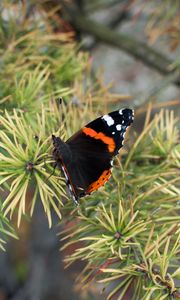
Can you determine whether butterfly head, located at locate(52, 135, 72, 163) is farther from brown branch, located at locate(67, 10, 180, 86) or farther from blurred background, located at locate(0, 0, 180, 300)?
brown branch, located at locate(67, 10, 180, 86)

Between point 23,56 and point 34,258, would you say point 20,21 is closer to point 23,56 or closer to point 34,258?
point 23,56

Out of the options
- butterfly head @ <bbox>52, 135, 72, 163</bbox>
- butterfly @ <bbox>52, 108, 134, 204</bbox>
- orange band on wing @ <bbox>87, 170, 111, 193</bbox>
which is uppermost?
butterfly head @ <bbox>52, 135, 72, 163</bbox>

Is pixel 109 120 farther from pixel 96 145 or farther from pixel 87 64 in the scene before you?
pixel 87 64

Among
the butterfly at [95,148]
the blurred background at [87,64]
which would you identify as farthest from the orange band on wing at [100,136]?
the blurred background at [87,64]

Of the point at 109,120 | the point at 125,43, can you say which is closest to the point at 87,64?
the point at 109,120

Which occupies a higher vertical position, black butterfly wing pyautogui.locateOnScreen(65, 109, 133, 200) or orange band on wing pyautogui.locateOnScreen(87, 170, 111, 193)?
black butterfly wing pyautogui.locateOnScreen(65, 109, 133, 200)

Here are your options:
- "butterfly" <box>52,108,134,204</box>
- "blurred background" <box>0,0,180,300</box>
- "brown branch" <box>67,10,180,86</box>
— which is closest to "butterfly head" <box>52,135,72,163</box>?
"butterfly" <box>52,108,134,204</box>

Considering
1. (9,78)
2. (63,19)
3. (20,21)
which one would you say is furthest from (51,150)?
(63,19)
